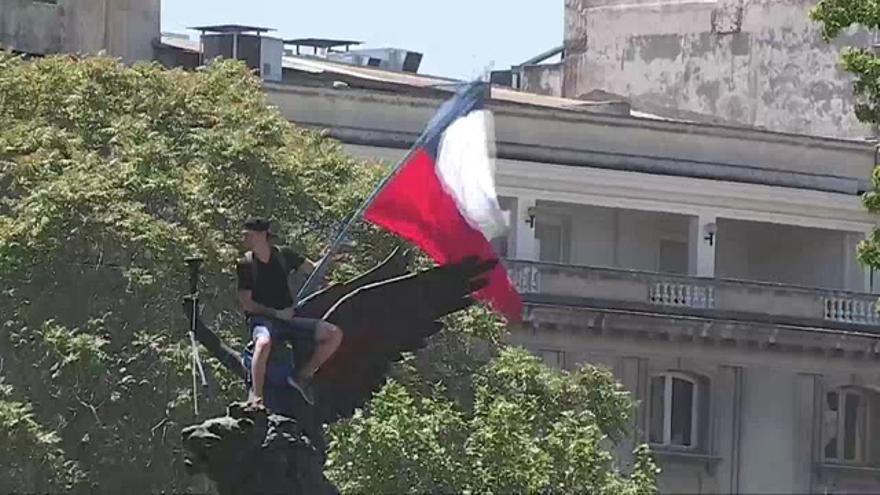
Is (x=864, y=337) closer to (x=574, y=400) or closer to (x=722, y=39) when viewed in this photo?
(x=722, y=39)

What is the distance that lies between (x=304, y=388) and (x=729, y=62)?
49638 millimetres

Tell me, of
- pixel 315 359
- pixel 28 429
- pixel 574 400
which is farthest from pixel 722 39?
pixel 315 359

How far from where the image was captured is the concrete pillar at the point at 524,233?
230ft

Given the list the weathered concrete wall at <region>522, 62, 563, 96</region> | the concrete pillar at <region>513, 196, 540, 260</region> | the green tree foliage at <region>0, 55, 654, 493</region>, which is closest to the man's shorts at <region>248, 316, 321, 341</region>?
the green tree foliage at <region>0, 55, 654, 493</region>

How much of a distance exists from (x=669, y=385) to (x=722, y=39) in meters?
9.57

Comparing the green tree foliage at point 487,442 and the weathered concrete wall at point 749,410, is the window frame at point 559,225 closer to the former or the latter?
the weathered concrete wall at point 749,410

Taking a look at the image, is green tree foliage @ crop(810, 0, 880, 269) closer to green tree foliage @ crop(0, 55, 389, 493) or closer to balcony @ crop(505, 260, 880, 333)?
green tree foliage @ crop(0, 55, 389, 493)

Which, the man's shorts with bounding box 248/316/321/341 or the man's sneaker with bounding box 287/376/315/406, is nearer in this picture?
the man's shorts with bounding box 248/316/321/341

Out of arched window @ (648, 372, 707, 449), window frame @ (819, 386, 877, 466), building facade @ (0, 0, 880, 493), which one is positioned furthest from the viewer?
window frame @ (819, 386, 877, 466)

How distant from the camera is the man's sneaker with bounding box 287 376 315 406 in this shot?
31375 millimetres

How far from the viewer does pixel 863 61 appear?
4256cm

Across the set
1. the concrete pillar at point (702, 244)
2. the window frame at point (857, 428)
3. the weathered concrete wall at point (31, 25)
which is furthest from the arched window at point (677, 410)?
the weathered concrete wall at point (31, 25)

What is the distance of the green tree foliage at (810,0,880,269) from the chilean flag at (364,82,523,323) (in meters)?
9.62

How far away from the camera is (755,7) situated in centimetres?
8075
